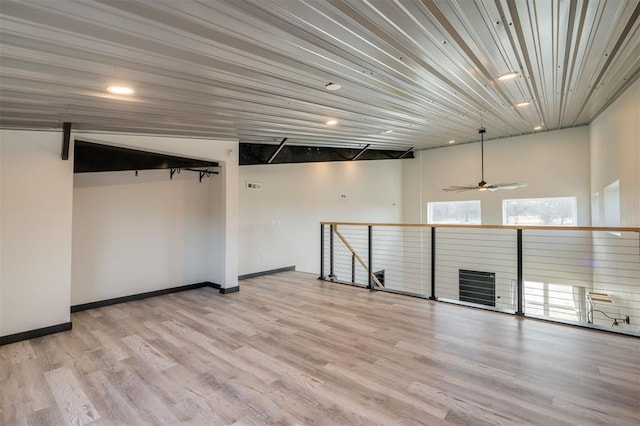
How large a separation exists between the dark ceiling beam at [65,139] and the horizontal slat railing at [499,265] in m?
3.82

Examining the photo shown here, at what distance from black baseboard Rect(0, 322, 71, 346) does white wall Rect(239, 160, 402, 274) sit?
279 cm

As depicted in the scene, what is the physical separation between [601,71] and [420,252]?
5.95m

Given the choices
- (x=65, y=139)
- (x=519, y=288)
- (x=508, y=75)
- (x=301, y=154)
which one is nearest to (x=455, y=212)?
(x=301, y=154)

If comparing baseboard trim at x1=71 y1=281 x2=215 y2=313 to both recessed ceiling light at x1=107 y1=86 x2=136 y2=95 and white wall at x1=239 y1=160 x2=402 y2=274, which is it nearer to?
white wall at x1=239 y1=160 x2=402 y2=274

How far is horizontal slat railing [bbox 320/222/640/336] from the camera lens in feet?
16.9

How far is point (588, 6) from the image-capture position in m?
2.14

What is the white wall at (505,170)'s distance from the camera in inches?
260

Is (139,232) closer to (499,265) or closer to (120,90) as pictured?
(120,90)

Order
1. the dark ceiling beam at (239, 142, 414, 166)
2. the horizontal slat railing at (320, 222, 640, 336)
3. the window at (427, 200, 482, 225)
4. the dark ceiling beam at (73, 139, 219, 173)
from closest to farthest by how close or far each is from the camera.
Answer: the dark ceiling beam at (73, 139, 219, 173) → the horizontal slat railing at (320, 222, 640, 336) → the dark ceiling beam at (239, 142, 414, 166) → the window at (427, 200, 482, 225)

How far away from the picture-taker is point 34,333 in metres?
3.35

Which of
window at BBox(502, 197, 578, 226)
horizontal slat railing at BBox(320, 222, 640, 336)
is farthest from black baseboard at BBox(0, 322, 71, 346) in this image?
window at BBox(502, 197, 578, 226)

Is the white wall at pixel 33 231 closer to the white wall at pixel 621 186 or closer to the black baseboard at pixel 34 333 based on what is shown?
the black baseboard at pixel 34 333

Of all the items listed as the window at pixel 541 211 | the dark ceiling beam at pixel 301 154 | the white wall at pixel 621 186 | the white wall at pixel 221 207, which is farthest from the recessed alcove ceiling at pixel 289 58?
the window at pixel 541 211

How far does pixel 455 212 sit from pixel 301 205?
432 cm
